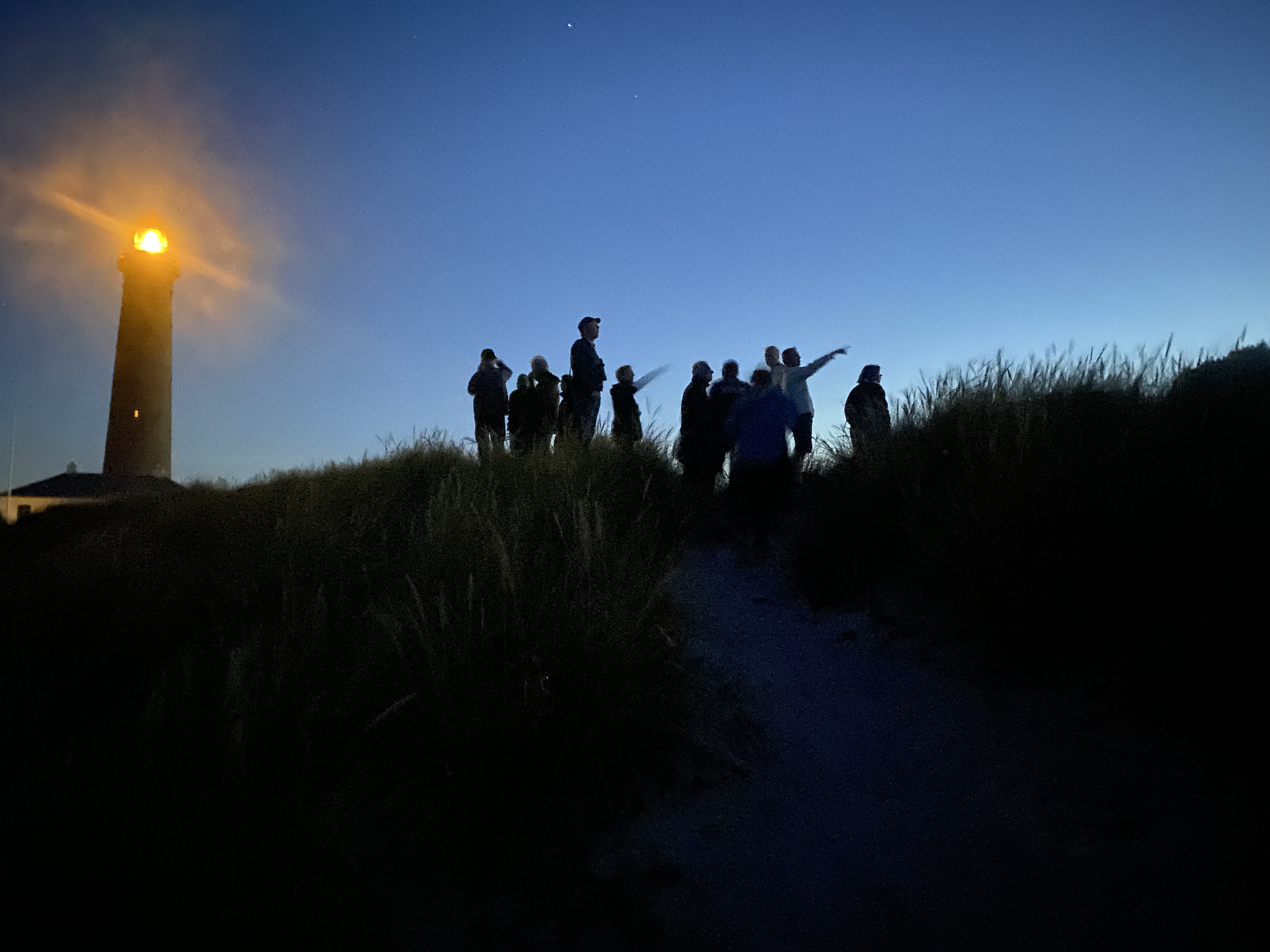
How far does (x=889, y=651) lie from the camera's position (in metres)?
3.60

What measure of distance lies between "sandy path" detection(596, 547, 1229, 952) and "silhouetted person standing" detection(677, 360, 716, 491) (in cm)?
349

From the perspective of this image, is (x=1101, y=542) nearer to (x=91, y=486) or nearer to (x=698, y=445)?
(x=698, y=445)

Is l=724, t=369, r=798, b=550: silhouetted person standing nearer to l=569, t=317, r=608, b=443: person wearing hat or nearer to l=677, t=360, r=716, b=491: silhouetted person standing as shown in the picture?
l=677, t=360, r=716, b=491: silhouetted person standing

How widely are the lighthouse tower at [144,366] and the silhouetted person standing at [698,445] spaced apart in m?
26.8

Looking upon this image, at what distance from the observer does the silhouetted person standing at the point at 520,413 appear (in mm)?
7953

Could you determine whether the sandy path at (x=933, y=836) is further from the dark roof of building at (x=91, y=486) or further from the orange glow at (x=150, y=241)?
the orange glow at (x=150, y=241)

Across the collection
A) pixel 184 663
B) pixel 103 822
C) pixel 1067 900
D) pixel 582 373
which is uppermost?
pixel 582 373

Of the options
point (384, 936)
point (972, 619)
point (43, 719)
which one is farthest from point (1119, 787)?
point (43, 719)

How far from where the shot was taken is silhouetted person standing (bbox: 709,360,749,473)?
659 centimetres

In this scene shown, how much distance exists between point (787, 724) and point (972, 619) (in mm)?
1116

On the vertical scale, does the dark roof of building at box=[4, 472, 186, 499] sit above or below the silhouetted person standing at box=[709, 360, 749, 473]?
above

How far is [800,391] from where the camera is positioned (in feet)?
24.2

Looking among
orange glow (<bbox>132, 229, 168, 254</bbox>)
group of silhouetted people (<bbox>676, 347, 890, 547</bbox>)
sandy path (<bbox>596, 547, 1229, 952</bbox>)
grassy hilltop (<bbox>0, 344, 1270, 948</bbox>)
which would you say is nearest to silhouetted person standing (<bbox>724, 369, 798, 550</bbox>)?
group of silhouetted people (<bbox>676, 347, 890, 547</bbox>)

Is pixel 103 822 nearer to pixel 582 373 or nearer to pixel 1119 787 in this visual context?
pixel 1119 787
